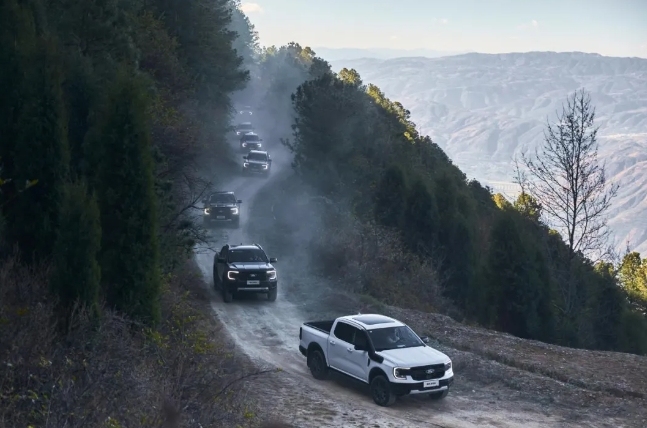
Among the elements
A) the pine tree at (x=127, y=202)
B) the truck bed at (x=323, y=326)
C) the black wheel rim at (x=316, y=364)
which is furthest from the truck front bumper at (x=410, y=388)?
the pine tree at (x=127, y=202)

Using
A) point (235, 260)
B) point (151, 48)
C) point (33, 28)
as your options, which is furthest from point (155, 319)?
point (151, 48)

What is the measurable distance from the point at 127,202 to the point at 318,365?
5.84 metres

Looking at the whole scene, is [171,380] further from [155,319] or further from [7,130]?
[7,130]

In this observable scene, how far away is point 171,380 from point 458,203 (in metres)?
30.9

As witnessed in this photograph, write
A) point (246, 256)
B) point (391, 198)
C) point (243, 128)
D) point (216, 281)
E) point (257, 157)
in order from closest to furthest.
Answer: point (246, 256)
point (216, 281)
point (391, 198)
point (257, 157)
point (243, 128)

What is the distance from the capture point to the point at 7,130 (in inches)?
582

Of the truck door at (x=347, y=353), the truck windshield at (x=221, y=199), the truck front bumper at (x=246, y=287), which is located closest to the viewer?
the truck door at (x=347, y=353)

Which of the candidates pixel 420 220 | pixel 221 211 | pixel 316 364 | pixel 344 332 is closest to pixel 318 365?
pixel 316 364

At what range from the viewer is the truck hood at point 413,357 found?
15.2 meters

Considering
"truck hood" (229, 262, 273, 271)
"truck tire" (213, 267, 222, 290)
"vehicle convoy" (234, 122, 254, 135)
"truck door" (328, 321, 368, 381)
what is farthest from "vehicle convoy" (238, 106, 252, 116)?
"truck door" (328, 321, 368, 381)

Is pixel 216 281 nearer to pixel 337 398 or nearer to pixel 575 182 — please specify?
pixel 337 398

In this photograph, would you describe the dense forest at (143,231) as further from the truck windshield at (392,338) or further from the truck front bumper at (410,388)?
the truck front bumper at (410,388)

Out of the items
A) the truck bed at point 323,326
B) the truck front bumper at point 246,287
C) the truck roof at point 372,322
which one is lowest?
the truck front bumper at point 246,287

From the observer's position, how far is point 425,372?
15102 millimetres
